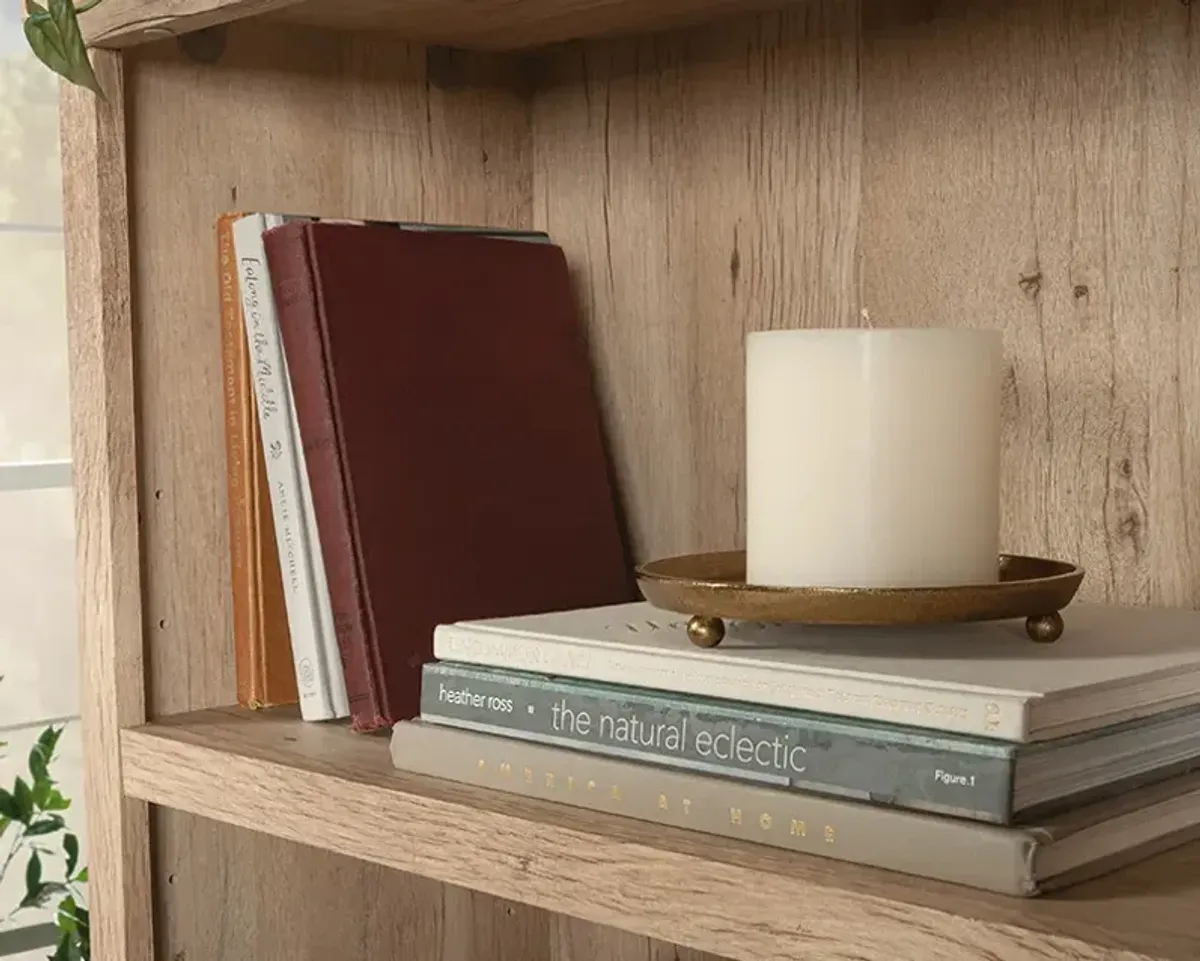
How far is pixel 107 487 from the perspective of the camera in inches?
34.8

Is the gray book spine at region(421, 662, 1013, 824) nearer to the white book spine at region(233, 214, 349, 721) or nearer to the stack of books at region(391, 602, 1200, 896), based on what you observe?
the stack of books at region(391, 602, 1200, 896)

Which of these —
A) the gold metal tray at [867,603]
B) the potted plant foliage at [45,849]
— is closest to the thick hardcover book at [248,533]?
the gold metal tray at [867,603]

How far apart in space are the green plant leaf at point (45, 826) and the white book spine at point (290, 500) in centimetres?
88

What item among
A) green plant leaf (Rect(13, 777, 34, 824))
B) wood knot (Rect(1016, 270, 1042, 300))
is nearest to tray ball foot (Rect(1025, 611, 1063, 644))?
wood knot (Rect(1016, 270, 1042, 300))

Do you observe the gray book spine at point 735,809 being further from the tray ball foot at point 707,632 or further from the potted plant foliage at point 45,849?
the potted plant foliage at point 45,849

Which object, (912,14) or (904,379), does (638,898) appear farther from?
(912,14)

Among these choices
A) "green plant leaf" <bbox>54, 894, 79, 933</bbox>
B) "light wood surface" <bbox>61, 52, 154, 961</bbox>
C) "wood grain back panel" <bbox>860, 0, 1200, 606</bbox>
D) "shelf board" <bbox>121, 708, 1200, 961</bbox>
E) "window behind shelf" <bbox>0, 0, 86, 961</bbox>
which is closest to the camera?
"shelf board" <bbox>121, 708, 1200, 961</bbox>

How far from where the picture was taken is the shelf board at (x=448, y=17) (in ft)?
2.71

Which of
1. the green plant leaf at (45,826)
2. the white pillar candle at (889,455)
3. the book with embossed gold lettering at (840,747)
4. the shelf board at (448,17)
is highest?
the shelf board at (448,17)

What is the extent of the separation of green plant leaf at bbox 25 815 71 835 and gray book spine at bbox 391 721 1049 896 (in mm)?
1001

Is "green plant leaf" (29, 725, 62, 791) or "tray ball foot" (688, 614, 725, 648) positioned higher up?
"tray ball foot" (688, 614, 725, 648)

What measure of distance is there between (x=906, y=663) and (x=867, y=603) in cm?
3

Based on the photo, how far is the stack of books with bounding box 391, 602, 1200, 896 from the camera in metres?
0.54

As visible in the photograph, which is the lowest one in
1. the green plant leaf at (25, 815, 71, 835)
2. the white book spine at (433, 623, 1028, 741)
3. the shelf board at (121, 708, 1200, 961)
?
the green plant leaf at (25, 815, 71, 835)
